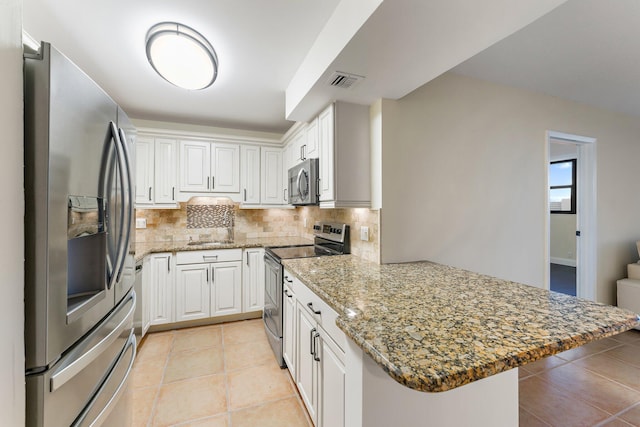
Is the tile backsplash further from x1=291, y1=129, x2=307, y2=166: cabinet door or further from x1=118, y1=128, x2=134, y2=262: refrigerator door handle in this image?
x1=118, y1=128, x2=134, y2=262: refrigerator door handle

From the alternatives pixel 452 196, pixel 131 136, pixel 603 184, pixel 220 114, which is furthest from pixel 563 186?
pixel 131 136

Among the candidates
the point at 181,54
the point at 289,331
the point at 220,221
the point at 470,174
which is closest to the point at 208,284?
the point at 220,221

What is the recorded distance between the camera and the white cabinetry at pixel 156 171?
304cm

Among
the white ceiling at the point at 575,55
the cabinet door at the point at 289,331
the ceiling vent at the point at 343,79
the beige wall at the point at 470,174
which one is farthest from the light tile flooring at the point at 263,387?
the white ceiling at the point at 575,55

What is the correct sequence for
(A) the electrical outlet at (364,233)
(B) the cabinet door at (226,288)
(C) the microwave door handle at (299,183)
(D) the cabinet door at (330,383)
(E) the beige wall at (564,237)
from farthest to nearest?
(E) the beige wall at (564,237) < (B) the cabinet door at (226,288) < (C) the microwave door handle at (299,183) < (A) the electrical outlet at (364,233) < (D) the cabinet door at (330,383)

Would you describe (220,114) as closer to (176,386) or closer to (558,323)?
(176,386)

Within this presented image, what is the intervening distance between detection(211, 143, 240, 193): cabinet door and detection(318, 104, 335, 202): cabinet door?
1581mm

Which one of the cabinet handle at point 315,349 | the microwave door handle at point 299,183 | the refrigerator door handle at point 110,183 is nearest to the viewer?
the refrigerator door handle at point 110,183

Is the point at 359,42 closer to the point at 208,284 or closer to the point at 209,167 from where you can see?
the point at 209,167

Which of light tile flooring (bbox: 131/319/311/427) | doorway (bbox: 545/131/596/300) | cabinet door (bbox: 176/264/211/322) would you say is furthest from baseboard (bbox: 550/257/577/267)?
cabinet door (bbox: 176/264/211/322)

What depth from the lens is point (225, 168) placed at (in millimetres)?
3387

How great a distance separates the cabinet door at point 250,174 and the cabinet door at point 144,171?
105 cm

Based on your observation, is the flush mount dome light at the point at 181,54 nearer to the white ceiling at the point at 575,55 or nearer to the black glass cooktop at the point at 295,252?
the black glass cooktop at the point at 295,252

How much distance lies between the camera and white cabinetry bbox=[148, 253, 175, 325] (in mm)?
2842
